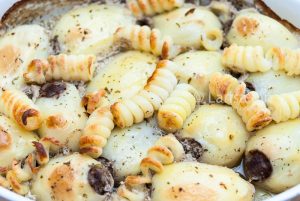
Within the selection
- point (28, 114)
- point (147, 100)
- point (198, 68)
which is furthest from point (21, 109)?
point (198, 68)

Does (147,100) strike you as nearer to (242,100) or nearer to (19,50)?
(242,100)

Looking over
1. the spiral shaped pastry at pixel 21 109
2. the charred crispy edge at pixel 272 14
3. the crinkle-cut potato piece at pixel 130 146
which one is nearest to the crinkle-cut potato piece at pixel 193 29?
the charred crispy edge at pixel 272 14

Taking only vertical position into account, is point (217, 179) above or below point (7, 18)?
below

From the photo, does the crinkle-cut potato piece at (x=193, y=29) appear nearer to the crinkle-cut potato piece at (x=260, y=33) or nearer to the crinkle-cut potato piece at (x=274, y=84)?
the crinkle-cut potato piece at (x=260, y=33)

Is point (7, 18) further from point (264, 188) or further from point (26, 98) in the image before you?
point (264, 188)

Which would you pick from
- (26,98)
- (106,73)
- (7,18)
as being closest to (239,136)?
(106,73)

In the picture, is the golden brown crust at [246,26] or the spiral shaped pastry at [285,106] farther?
the golden brown crust at [246,26]

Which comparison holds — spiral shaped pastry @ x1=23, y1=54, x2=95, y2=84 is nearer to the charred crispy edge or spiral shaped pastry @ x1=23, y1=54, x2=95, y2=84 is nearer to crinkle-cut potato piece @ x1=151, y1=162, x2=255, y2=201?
crinkle-cut potato piece @ x1=151, y1=162, x2=255, y2=201
